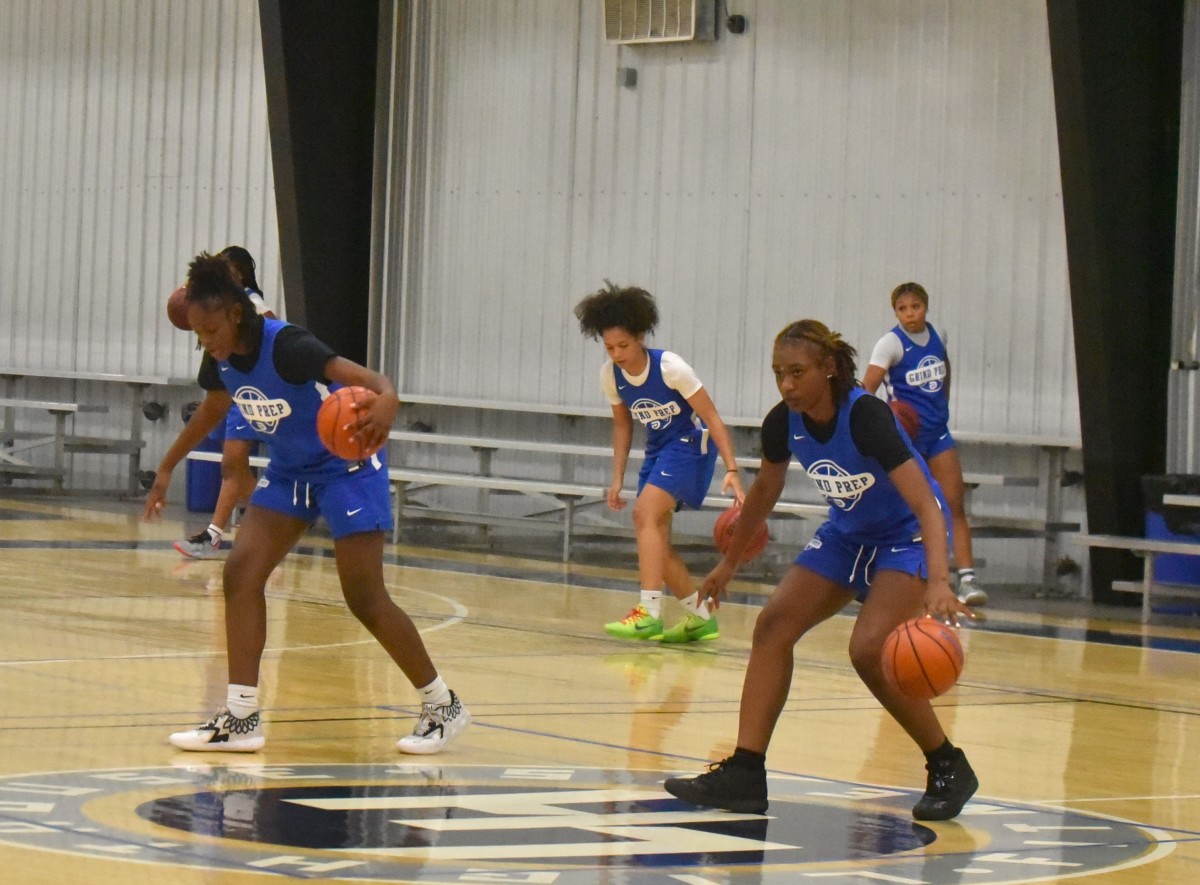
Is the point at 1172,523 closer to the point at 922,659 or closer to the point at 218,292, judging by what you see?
the point at 922,659

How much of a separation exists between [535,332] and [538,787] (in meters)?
11.5

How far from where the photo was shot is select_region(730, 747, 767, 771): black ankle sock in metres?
5.86

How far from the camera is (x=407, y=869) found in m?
4.73

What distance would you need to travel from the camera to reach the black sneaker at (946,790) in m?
5.81

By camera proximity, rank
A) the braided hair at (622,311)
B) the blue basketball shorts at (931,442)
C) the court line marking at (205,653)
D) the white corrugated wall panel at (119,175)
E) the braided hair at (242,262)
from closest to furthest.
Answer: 1. the court line marking at (205,653)
2. the braided hair at (242,262)
3. the braided hair at (622,311)
4. the blue basketball shorts at (931,442)
5. the white corrugated wall panel at (119,175)

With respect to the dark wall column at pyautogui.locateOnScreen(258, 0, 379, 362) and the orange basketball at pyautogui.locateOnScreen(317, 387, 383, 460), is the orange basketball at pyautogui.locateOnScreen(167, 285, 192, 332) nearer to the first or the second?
the orange basketball at pyautogui.locateOnScreen(317, 387, 383, 460)

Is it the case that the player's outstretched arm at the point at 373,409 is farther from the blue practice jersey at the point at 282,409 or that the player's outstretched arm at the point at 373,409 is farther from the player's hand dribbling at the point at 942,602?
the player's hand dribbling at the point at 942,602

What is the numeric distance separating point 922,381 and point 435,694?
6.83m

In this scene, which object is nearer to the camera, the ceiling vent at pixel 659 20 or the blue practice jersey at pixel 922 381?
the blue practice jersey at pixel 922 381

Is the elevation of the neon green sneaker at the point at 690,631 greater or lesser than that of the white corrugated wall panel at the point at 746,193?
lesser

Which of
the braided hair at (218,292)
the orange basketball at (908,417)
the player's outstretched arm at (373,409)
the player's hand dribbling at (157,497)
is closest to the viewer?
the player's outstretched arm at (373,409)

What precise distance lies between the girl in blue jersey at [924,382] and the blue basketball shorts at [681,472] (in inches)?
98.8

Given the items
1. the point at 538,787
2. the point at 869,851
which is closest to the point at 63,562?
the point at 538,787

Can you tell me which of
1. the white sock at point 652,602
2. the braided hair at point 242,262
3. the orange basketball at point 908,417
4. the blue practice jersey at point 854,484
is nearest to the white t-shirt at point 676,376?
the white sock at point 652,602
